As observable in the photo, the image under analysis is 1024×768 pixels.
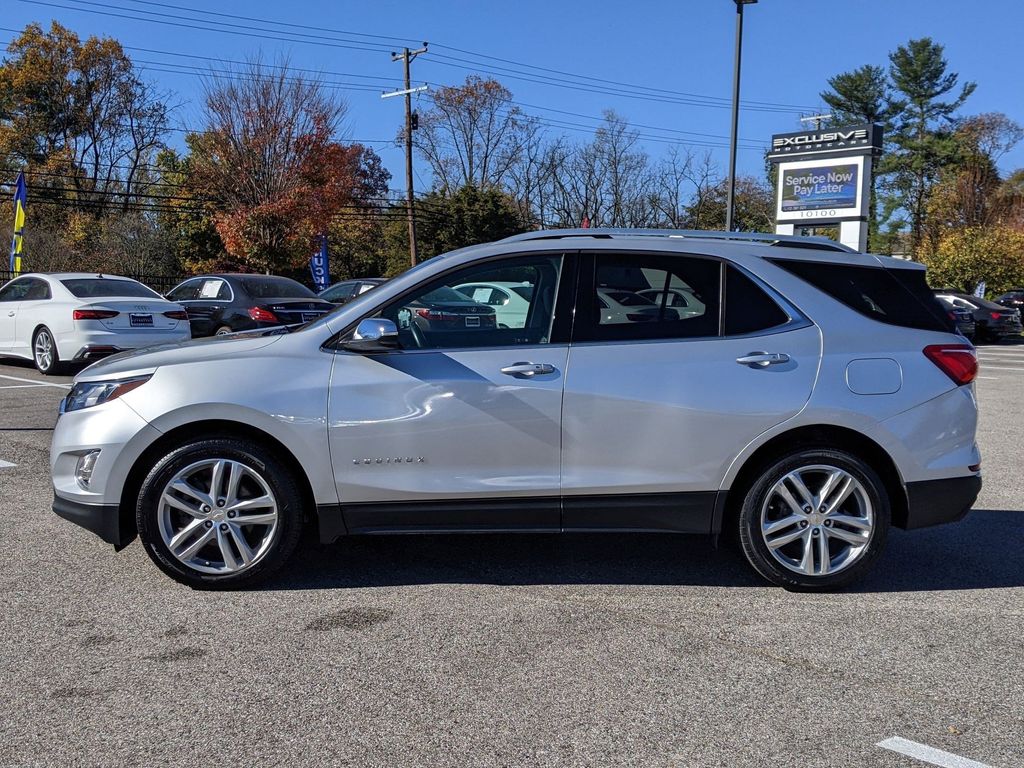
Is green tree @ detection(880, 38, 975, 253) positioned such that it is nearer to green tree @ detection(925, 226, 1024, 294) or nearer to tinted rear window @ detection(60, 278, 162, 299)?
green tree @ detection(925, 226, 1024, 294)

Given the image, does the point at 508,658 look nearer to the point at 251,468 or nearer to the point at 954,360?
the point at 251,468

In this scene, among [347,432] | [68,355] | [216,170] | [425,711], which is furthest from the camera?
[216,170]

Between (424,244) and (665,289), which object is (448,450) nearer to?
(665,289)

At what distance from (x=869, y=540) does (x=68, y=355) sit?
38.5ft

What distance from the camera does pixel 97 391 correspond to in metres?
4.80

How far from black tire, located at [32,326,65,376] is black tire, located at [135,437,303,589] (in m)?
10.1

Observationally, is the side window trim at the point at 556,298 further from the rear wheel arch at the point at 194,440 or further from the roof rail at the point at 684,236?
the rear wheel arch at the point at 194,440

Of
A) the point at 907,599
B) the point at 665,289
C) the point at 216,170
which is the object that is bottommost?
the point at 907,599

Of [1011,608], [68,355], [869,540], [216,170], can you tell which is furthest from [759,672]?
[216,170]

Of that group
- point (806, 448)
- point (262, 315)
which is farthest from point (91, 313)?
point (806, 448)

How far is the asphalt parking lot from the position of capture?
3.24 metres

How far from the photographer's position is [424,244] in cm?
5078

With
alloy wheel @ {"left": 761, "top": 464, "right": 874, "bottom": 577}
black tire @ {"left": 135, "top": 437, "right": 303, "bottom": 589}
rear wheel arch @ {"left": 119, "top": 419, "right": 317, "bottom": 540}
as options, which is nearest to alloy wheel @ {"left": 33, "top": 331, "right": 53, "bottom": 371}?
rear wheel arch @ {"left": 119, "top": 419, "right": 317, "bottom": 540}

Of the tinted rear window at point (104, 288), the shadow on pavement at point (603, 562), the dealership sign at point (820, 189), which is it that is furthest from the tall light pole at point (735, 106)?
the shadow on pavement at point (603, 562)
